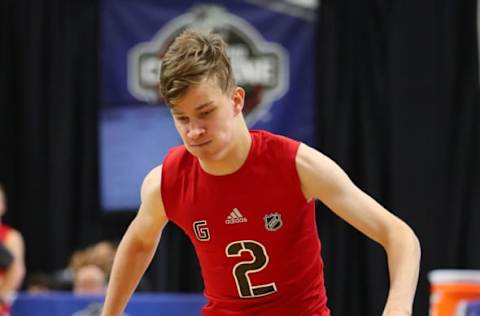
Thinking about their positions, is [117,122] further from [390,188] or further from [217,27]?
[390,188]

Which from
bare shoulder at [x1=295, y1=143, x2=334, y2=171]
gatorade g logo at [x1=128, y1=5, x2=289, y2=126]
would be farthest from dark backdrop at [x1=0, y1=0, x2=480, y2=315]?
bare shoulder at [x1=295, y1=143, x2=334, y2=171]

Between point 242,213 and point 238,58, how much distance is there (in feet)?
15.1

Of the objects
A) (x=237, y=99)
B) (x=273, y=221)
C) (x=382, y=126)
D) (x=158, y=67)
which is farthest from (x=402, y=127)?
(x=237, y=99)

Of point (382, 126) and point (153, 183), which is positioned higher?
point (153, 183)

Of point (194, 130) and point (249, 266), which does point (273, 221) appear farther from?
point (194, 130)

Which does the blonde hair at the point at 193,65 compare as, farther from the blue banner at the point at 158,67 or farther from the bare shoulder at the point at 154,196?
the blue banner at the point at 158,67

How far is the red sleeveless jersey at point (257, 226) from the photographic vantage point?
2.71 m

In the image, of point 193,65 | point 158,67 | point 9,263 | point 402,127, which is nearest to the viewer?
Answer: point 193,65

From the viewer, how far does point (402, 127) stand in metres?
6.91

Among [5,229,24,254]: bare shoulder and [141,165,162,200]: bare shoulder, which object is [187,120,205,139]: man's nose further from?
[5,229,24,254]: bare shoulder

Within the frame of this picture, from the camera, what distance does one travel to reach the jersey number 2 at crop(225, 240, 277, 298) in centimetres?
272

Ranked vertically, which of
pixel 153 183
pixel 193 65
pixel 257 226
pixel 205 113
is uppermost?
pixel 193 65

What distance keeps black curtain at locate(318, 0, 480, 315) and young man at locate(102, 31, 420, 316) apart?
4.22 m

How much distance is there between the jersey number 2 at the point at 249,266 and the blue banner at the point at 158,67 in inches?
170
